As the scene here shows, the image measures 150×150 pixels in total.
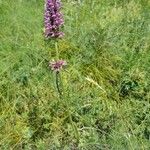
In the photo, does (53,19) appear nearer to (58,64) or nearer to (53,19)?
(53,19)

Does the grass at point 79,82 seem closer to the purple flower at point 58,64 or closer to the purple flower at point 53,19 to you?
the purple flower at point 58,64

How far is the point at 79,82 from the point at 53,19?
1.02 m

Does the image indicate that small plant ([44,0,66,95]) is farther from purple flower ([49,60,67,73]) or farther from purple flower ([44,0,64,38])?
purple flower ([49,60,67,73])

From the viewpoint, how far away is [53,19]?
128 inches

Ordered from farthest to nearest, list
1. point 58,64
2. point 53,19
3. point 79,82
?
point 79,82 < point 58,64 < point 53,19

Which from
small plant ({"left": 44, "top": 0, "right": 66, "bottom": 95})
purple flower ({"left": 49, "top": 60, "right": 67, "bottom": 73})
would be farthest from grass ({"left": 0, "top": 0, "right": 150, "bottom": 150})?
small plant ({"left": 44, "top": 0, "right": 66, "bottom": 95})

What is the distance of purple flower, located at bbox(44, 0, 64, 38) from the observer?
10.6 feet

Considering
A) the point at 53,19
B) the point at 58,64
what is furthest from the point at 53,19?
the point at 58,64

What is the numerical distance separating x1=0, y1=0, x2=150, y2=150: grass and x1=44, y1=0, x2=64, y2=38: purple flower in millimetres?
493

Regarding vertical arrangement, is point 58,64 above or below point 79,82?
above

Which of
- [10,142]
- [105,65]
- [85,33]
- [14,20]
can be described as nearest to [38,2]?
[14,20]

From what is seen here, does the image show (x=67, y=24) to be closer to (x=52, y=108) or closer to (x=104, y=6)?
(x=104, y=6)

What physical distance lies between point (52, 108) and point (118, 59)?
818mm

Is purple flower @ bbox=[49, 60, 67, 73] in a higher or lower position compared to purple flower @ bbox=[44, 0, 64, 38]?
lower
